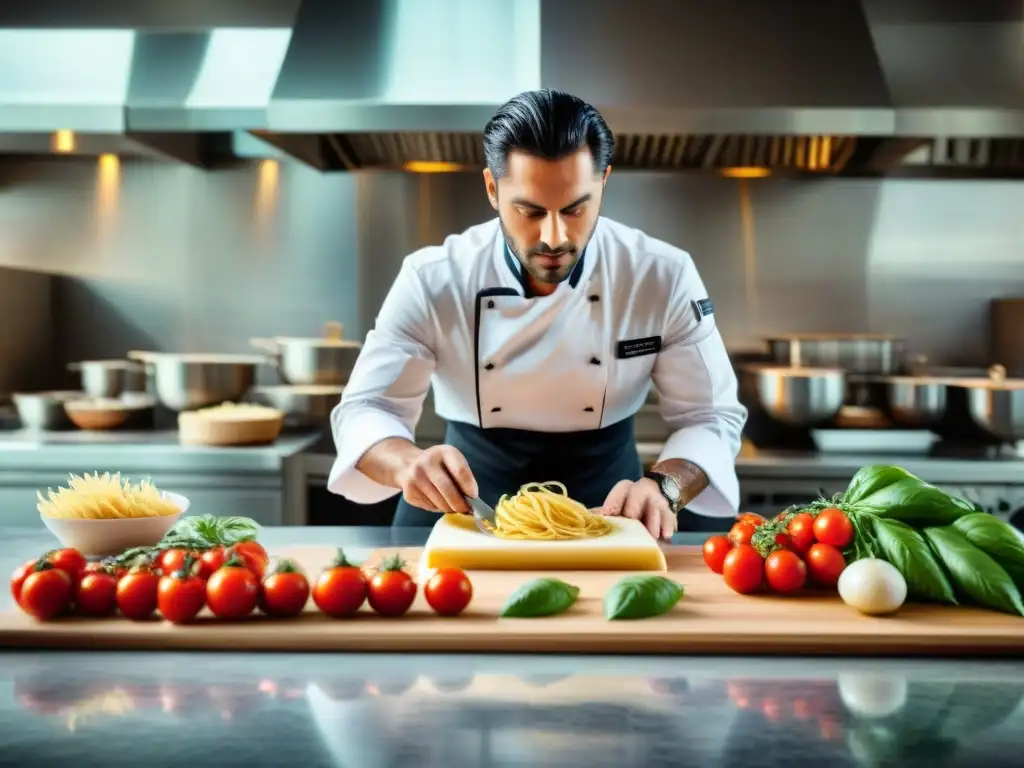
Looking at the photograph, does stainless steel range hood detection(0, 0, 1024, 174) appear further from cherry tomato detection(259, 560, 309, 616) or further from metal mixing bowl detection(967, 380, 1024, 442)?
cherry tomato detection(259, 560, 309, 616)

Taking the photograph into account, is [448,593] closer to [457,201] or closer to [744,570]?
[744,570]

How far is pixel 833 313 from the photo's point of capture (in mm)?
3992

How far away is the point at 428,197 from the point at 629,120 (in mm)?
1111

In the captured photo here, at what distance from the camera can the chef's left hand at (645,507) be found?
187cm

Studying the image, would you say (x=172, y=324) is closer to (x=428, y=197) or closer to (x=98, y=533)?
(x=428, y=197)

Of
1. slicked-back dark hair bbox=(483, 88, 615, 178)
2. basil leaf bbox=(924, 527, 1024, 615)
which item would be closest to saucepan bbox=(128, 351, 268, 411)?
slicked-back dark hair bbox=(483, 88, 615, 178)

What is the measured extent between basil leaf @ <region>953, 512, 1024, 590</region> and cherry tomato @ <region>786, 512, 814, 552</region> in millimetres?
221

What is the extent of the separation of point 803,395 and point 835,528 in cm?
187

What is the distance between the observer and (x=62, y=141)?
12.2 feet

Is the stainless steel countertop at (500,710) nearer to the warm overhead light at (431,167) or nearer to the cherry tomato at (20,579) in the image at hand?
the cherry tomato at (20,579)

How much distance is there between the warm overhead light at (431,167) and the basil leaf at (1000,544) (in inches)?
112

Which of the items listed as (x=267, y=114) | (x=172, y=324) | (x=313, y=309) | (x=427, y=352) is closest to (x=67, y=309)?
(x=172, y=324)

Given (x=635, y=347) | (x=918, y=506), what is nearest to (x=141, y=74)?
(x=635, y=347)

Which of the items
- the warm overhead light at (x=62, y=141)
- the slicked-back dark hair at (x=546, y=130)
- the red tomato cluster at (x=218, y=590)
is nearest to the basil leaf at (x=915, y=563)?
the red tomato cluster at (x=218, y=590)
